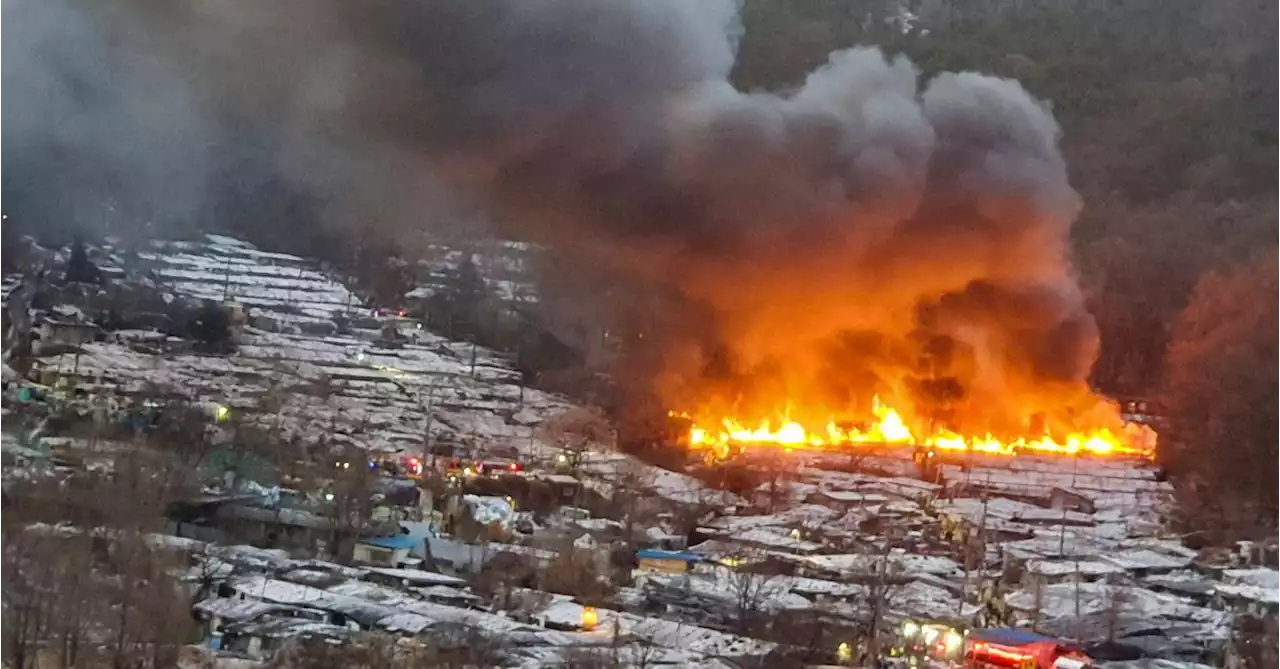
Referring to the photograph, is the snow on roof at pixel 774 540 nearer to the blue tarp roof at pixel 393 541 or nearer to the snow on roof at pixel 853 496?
the snow on roof at pixel 853 496

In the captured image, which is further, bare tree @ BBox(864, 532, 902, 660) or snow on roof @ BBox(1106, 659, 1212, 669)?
bare tree @ BBox(864, 532, 902, 660)

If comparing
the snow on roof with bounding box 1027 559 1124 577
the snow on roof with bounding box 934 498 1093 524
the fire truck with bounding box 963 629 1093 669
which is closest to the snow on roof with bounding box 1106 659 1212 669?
the fire truck with bounding box 963 629 1093 669

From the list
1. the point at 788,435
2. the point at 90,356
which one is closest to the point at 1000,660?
the point at 788,435

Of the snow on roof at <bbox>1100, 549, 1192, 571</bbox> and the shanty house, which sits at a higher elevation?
the snow on roof at <bbox>1100, 549, 1192, 571</bbox>

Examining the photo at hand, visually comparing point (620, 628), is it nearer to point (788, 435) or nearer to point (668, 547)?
point (668, 547)

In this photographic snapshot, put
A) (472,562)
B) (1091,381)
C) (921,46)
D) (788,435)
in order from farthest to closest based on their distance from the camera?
1. (921,46)
2. (1091,381)
3. (788,435)
4. (472,562)

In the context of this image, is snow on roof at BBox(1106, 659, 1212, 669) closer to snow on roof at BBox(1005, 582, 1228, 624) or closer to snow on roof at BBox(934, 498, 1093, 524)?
snow on roof at BBox(1005, 582, 1228, 624)

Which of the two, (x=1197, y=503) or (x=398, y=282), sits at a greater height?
(x=398, y=282)
